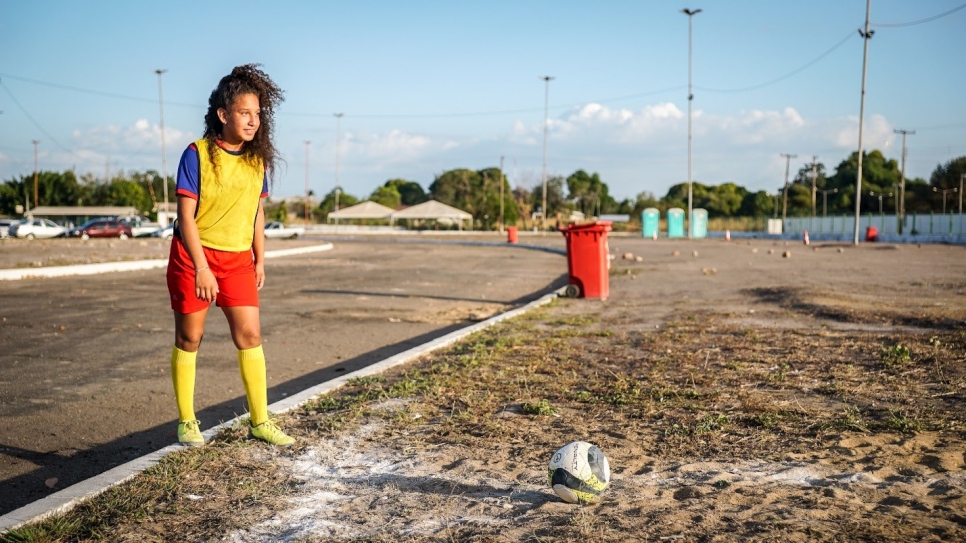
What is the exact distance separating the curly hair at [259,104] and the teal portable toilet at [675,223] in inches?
2379

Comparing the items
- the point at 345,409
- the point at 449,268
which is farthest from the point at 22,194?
the point at 345,409

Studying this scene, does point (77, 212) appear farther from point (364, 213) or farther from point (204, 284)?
point (204, 284)

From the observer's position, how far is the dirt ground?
10.5 feet

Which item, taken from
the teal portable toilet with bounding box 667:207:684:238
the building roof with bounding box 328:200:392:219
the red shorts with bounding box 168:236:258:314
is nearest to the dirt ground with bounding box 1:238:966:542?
the red shorts with bounding box 168:236:258:314

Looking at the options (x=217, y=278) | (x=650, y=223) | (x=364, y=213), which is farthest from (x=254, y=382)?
(x=364, y=213)

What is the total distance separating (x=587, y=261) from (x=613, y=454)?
9.33m

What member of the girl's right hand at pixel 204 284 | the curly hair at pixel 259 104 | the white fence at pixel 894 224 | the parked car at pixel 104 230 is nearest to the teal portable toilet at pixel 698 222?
the white fence at pixel 894 224

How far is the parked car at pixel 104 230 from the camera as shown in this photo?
52.4 metres

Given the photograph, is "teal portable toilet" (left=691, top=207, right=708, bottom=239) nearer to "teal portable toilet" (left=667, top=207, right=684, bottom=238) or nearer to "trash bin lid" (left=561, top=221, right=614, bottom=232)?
"teal portable toilet" (left=667, top=207, right=684, bottom=238)

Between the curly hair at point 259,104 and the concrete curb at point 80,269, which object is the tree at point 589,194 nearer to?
the concrete curb at point 80,269

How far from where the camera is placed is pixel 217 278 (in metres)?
4.43

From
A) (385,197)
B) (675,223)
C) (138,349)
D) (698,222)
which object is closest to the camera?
(138,349)

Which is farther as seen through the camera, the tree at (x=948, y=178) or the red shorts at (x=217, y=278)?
the tree at (x=948, y=178)

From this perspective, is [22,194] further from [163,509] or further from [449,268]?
[163,509]
